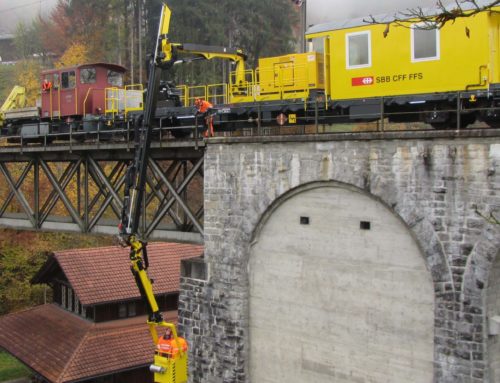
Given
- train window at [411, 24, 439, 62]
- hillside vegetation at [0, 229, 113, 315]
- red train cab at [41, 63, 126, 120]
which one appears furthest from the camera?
hillside vegetation at [0, 229, 113, 315]

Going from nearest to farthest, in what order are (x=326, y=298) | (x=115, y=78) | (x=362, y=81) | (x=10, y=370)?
1. (x=326, y=298)
2. (x=362, y=81)
3. (x=115, y=78)
4. (x=10, y=370)

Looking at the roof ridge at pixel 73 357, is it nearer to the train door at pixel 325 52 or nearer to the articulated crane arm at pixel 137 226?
the articulated crane arm at pixel 137 226

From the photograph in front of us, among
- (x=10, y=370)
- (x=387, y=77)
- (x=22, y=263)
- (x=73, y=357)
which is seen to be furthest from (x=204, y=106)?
(x=22, y=263)

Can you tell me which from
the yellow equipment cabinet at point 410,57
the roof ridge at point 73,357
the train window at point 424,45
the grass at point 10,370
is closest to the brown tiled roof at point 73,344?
the roof ridge at point 73,357

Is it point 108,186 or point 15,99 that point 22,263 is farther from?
point 108,186

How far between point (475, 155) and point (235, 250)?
5847 millimetres

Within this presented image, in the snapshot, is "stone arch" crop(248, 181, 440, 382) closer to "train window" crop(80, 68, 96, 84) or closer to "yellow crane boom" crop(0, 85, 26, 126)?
"train window" crop(80, 68, 96, 84)

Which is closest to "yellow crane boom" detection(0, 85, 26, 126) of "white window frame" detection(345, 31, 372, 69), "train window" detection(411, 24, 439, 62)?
"white window frame" detection(345, 31, 372, 69)

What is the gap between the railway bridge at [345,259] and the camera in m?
11.6

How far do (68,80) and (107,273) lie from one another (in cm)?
779

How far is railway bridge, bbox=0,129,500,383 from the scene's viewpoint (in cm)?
1160

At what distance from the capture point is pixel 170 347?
46.2ft

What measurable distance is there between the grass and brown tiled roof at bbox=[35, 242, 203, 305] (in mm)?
5000

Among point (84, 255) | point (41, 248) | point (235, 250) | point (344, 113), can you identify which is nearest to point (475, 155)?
point (344, 113)
